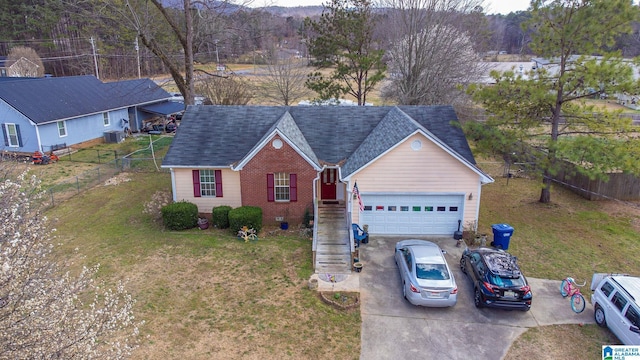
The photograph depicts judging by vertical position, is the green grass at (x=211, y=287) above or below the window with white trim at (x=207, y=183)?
below

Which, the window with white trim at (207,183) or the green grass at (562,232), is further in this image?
the window with white trim at (207,183)

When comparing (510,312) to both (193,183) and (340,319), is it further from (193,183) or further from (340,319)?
(193,183)

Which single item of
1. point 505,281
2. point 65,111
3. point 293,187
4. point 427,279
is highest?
point 65,111

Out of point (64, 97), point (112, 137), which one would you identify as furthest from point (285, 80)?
point (64, 97)

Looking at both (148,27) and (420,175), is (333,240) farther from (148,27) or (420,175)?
(148,27)

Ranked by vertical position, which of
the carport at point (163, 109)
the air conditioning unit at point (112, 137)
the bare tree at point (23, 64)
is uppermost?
the bare tree at point (23, 64)

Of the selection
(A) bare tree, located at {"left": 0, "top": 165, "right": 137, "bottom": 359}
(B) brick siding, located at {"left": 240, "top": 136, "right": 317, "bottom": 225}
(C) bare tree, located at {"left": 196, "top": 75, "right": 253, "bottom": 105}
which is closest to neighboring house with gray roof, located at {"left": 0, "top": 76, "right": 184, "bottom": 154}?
(C) bare tree, located at {"left": 196, "top": 75, "right": 253, "bottom": 105}

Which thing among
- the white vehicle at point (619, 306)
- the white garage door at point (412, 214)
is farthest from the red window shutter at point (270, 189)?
the white vehicle at point (619, 306)

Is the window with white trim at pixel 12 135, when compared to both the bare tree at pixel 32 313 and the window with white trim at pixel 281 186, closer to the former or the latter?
the window with white trim at pixel 281 186
